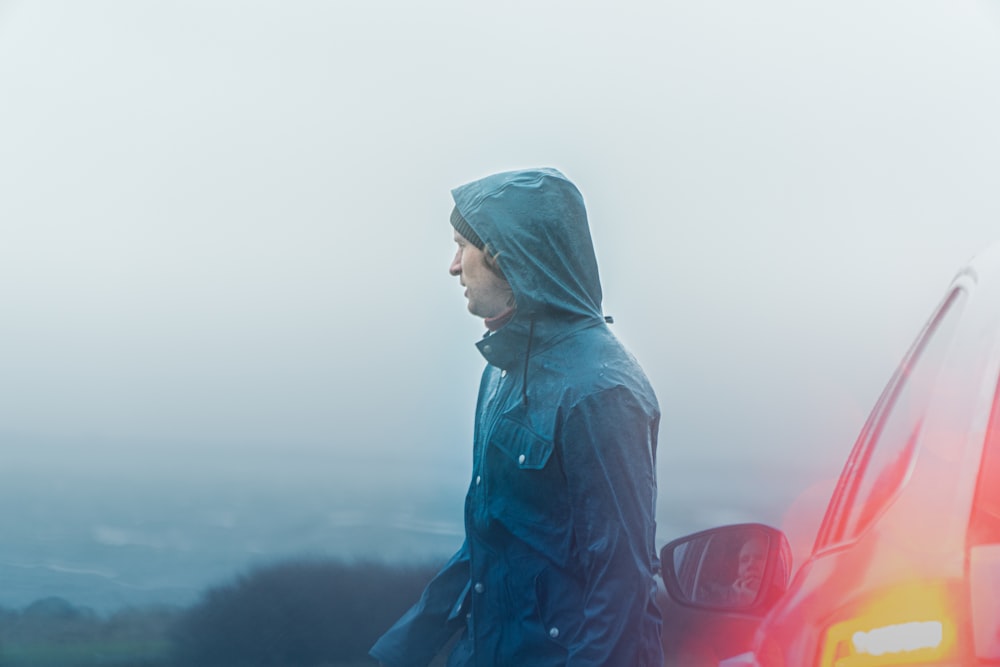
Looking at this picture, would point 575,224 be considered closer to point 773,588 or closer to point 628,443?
point 628,443

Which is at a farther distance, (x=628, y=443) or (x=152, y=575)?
(x=152, y=575)

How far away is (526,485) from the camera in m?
1.70

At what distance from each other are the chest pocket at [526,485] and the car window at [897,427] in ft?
1.48

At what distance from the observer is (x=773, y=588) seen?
1361 mm

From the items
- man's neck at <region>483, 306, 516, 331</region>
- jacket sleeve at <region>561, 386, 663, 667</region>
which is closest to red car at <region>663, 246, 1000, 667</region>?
jacket sleeve at <region>561, 386, 663, 667</region>

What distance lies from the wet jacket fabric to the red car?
1.06 ft

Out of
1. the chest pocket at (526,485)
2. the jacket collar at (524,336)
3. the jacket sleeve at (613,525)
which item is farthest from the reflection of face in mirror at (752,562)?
the jacket collar at (524,336)

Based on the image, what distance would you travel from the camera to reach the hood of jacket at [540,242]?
180 cm

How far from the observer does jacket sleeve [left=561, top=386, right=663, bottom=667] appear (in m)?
1.56

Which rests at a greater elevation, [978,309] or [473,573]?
[978,309]

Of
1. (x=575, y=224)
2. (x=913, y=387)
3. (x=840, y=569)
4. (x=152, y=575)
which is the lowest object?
(x=152, y=575)

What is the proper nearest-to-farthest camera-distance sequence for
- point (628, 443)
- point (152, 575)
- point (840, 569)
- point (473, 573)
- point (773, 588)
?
point (840, 569), point (773, 588), point (628, 443), point (473, 573), point (152, 575)

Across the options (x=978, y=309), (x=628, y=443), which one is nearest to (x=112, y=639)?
(x=628, y=443)

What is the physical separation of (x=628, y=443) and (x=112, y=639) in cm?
169
